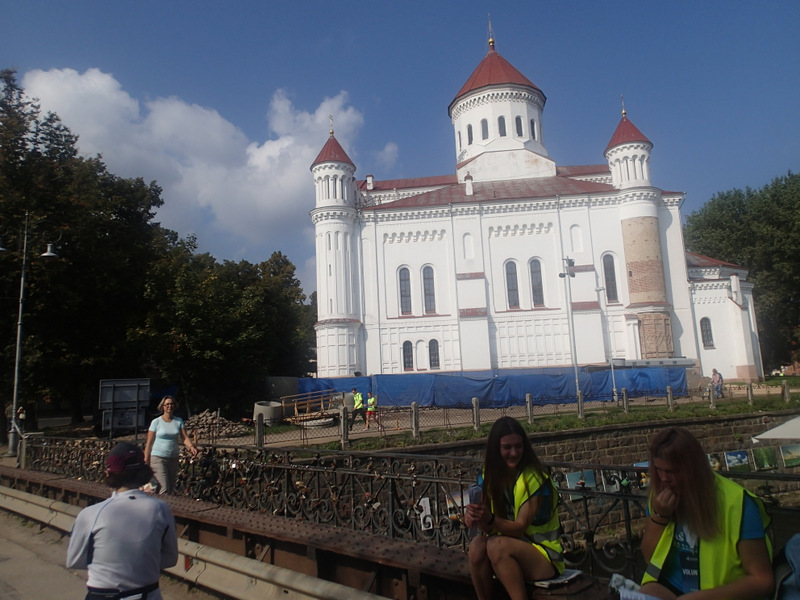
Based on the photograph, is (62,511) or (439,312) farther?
(439,312)

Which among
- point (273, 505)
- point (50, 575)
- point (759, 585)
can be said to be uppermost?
point (759, 585)

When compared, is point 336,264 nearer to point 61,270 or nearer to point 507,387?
point 507,387

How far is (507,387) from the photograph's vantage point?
25.3 m

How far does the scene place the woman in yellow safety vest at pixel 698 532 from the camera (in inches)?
99.8

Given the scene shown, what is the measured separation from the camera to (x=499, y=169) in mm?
43562

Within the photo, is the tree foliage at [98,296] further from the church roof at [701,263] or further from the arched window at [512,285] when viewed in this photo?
the church roof at [701,263]

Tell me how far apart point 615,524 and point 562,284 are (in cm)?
2169

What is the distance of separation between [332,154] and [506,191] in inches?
504

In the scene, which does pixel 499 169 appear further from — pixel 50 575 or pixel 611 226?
pixel 50 575

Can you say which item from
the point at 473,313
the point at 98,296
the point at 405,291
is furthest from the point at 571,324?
the point at 98,296

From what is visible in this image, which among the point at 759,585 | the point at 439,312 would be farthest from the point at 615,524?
the point at 439,312

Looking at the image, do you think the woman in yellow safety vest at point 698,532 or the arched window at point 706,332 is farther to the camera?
the arched window at point 706,332

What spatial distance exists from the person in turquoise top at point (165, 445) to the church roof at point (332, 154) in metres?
32.4

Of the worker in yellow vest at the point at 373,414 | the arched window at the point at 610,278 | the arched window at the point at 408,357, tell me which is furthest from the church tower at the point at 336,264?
the arched window at the point at 610,278
